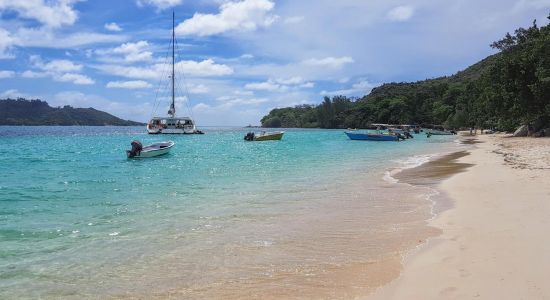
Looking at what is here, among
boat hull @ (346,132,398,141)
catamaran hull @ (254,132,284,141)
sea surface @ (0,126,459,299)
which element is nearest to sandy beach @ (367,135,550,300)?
sea surface @ (0,126,459,299)

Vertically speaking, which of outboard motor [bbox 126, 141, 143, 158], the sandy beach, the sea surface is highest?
outboard motor [bbox 126, 141, 143, 158]

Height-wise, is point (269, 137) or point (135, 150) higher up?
point (269, 137)

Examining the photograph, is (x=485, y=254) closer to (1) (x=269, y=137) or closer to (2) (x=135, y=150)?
→ (2) (x=135, y=150)

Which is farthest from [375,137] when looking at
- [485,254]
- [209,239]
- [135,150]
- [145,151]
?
[485,254]

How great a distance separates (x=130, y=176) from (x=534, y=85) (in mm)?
42881

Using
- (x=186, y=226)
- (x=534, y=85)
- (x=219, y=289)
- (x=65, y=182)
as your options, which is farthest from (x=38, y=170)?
(x=534, y=85)

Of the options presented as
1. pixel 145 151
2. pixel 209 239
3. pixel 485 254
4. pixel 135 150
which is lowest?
pixel 209 239

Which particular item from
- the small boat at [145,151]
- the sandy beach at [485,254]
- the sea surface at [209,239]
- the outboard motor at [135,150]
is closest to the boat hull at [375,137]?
the small boat at [145,151]

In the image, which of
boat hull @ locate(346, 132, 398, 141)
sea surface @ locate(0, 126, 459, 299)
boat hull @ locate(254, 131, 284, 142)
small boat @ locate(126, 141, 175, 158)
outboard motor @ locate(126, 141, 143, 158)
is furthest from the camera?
boat hull @ locate(254, 131, 284, 142)

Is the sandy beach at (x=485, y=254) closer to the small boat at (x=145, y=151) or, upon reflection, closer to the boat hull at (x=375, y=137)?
the small boat at (x=145, y=151)

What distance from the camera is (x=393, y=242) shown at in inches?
352

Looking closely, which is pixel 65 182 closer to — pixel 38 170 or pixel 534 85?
pixel 38 170

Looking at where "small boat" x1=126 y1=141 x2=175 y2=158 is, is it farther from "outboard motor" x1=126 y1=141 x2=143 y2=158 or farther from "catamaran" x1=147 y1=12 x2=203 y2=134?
"catamaran" x1=147 y1=12 x2=203 y2=134

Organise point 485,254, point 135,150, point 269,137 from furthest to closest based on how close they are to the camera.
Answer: point 269,137
point 135,150
point 485,254
